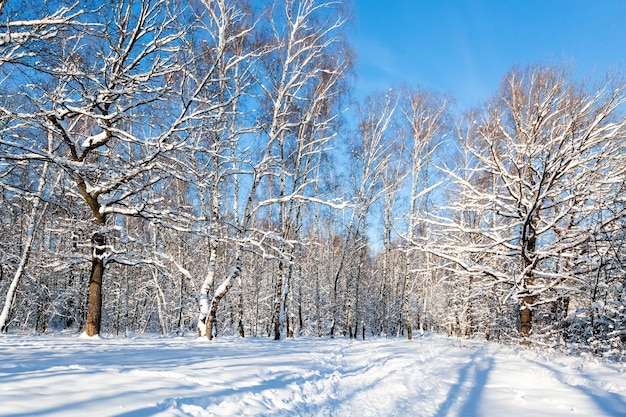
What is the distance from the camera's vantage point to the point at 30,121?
24.1 ft

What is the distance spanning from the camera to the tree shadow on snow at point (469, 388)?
440 cm

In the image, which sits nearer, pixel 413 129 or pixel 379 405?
pixel 379 405

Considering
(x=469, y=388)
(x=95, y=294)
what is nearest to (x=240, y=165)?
(x=95, y=294)

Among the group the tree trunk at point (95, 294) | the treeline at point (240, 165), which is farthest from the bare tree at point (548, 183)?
the tree trunk at point (95, 294)

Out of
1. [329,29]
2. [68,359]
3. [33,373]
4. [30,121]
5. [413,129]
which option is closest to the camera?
[33,373]

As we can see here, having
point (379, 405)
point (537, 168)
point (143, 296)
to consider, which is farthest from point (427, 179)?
point (143, 296)

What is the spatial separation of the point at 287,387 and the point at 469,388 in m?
2.92

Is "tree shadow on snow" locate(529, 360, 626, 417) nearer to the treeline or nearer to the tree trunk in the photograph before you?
the treeline

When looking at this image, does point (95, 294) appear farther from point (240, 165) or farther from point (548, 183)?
point (548, 183)

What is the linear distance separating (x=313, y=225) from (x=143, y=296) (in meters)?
13.9

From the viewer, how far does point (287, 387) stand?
15.5ft

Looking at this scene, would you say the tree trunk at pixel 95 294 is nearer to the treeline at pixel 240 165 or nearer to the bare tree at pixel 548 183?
the treeline at pixel 240 165

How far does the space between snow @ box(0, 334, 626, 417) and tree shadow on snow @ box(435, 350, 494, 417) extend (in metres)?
0.01

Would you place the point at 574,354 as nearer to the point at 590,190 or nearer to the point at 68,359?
the point at 590,190
